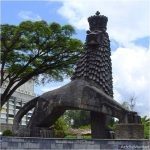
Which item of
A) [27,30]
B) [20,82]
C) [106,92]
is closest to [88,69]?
[106,92]

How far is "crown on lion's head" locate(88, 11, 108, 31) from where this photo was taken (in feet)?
44.7

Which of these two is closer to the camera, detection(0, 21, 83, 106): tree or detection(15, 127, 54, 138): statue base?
detection(15, 127, 54, 138): statue base

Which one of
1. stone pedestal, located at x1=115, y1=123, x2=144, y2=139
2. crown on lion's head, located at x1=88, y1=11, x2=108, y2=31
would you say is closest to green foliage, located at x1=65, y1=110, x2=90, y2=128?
crown on lion's head, located at x1=88, y1=11, x2=108, y2=31

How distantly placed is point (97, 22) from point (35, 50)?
11.8m

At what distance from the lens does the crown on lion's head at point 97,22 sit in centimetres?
1362

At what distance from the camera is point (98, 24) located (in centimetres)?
1371

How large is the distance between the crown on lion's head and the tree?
10928 millimetres

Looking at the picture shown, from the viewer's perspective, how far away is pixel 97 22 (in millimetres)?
13680

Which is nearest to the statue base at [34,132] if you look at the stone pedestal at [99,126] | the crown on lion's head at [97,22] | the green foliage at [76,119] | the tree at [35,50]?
the stone pedestal at [99,126]

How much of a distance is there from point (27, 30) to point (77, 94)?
12284mm

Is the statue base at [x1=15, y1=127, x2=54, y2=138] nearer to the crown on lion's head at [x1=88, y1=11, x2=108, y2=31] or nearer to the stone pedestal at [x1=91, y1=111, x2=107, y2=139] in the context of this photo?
the stone pedestal at [x1=91, y1=111, x2=107, y2=139]

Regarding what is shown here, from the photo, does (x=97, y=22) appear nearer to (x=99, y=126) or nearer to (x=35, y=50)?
(x=99, y=126)

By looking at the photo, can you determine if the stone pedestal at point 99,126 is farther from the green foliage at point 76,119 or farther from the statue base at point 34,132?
the green foliage at point 76,119

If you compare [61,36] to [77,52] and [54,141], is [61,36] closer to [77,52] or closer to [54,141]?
[77,52]
